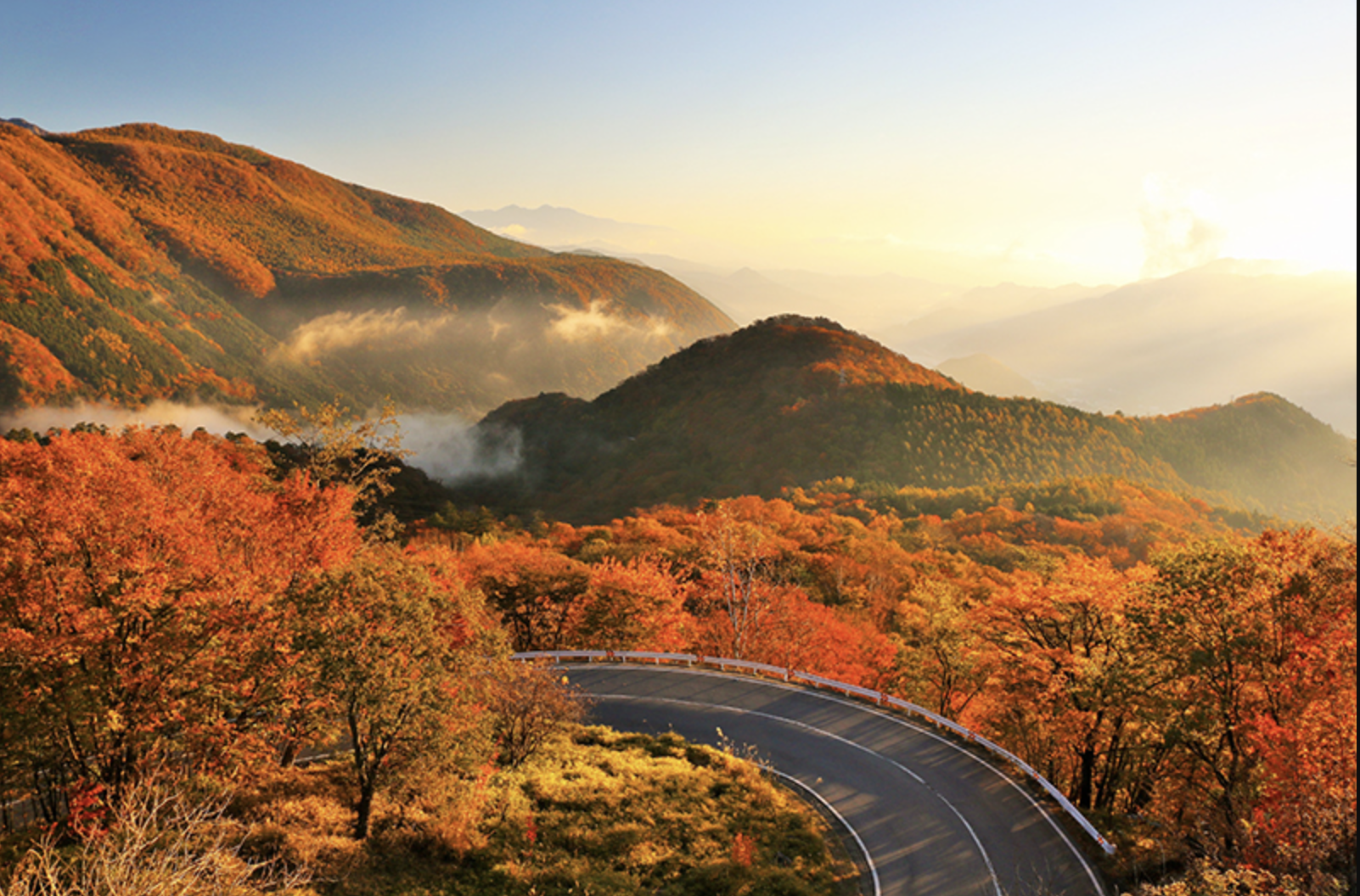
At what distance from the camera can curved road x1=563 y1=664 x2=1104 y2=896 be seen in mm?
20578

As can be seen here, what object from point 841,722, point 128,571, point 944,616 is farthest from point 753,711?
point 128,571

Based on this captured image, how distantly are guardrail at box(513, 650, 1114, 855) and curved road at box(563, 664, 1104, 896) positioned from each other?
74cm

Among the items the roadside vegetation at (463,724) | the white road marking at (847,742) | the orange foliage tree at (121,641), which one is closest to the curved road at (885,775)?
the white road marking at (847,742)

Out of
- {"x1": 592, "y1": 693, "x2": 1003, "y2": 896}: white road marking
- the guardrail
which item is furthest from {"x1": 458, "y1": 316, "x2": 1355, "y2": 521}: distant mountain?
{"x1": 592, "y1": 693, "x2": 1003, "y2": 896}: white road marking

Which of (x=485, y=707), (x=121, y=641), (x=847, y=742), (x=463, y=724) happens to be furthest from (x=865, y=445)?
(x=121, y=641)

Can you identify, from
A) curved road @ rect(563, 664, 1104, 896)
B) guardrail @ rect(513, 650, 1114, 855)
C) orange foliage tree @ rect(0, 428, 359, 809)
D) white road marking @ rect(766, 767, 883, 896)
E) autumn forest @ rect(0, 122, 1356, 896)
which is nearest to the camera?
orange foliage tree @ rect(0, 428, 359, 809)

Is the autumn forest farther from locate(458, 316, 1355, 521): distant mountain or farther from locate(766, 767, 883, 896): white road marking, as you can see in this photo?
locate(458, 316, 1355, 521): distant mountain

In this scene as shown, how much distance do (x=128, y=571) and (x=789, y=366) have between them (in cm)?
17479

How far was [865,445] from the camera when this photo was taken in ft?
493

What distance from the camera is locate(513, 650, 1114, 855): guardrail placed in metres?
23.5

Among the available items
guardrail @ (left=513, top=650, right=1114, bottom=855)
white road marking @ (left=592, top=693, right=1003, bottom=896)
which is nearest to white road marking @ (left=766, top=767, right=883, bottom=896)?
white road marking @ (left=592, top=693, right=1003, bottom=896)

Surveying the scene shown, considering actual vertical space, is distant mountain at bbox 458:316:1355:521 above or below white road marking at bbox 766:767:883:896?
above

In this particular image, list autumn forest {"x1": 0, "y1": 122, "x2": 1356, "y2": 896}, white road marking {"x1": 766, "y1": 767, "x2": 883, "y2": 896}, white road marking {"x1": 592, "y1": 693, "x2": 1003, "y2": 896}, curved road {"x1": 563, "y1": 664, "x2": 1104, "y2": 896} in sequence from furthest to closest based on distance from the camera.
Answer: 1. white road marking {"x1": 592, "y1": 693, "x2": 1003, "y2": 896}
2. curved road {"x1": 563, "y1": 664, "x2": 1104, "y2": 896}
3. white road marking {"x1": 766, "y1": 767, "x2": 883, "y2": 896}
4. autumn forest {"x1": 0, "y1": 122, "x2": 1356, "y2": 896}

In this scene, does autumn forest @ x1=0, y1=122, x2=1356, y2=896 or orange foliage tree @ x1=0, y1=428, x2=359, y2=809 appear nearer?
orange foliage tree @ x1=0, y1=428, x2=359, y2=809
